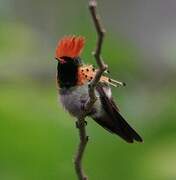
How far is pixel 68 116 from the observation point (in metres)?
1.92

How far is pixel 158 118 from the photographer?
195cm

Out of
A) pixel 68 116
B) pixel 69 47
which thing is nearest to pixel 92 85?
pixel 69 47

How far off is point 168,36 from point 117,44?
0.35 meters

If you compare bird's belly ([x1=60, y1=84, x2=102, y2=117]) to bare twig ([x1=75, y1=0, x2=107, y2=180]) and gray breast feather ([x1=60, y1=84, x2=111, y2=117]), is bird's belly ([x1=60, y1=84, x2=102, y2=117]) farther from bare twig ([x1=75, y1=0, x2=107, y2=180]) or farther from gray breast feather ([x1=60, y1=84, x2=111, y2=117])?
bare twig ([x1=75, y1=0, x2=107, y2=180])

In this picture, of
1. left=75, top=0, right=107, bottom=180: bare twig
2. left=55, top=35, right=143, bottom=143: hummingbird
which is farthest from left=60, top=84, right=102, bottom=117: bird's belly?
left=75, top=0, right=107, bottom=180: bare twig

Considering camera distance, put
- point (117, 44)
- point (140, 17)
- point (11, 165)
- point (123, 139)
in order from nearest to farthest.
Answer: point (123, 139) → point (11, 165) → point (117, 44) → point (140, 17)

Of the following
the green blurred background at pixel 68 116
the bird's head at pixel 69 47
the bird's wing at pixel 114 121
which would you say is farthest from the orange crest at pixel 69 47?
the green blurred background at pixel 68 116

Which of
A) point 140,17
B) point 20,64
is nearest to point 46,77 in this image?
point 20,64

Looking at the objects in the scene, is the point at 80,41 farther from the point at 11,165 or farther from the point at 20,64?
the point at 20,64

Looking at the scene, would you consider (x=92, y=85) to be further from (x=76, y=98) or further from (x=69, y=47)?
(x=76, y=98)

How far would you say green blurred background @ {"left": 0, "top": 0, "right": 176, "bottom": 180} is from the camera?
187cm

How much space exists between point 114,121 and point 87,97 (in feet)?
0.27

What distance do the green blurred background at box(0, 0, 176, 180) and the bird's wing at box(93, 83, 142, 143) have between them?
0.11 m

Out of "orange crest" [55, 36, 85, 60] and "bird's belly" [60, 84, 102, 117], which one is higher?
"bird's belly" [60, 84, 102, 117]
